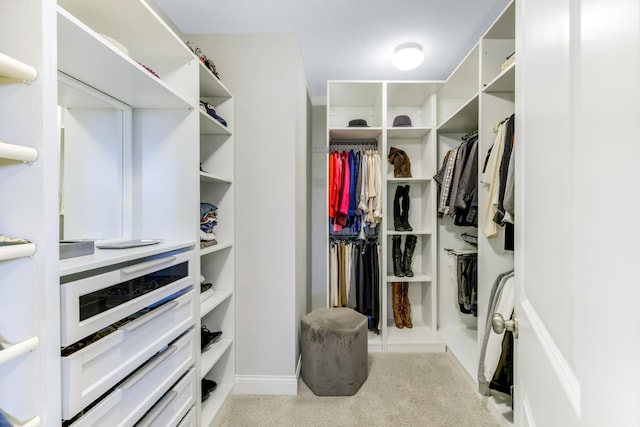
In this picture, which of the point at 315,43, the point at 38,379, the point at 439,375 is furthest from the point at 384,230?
the point at 38,379

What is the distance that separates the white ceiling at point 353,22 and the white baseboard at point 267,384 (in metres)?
2.31

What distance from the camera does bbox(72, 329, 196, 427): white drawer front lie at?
0.92 meters

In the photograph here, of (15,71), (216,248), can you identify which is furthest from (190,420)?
(15,71)

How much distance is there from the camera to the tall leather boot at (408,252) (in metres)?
2.91

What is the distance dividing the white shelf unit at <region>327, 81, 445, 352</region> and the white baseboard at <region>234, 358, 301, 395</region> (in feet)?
2.87

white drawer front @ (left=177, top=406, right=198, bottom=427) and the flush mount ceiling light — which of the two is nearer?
white drawer front @ (left=177, top=406, right=198, bottom=427)

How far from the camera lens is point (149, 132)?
153 centimetres

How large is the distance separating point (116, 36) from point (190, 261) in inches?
39.8

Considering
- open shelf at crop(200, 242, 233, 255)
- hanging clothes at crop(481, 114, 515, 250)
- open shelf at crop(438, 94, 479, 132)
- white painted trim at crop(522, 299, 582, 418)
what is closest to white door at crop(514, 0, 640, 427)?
white painted trim at crop(522, 299, 582, 418)

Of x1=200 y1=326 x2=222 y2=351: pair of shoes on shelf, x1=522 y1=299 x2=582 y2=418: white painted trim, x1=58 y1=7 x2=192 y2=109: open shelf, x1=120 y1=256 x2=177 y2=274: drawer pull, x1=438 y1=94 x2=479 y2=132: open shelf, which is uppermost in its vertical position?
x1=438 y1=94 x2=479 y2=132: open shelf

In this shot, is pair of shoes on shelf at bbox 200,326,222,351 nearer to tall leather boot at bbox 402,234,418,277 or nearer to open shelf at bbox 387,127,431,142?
tall leather boot at bbox 402,234,418,277

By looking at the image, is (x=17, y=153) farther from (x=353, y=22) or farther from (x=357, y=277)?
(x=357, y=277)

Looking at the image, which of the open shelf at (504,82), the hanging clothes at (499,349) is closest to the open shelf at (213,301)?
the hanging clothes at (499,349)

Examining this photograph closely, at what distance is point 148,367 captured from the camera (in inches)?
44.1
